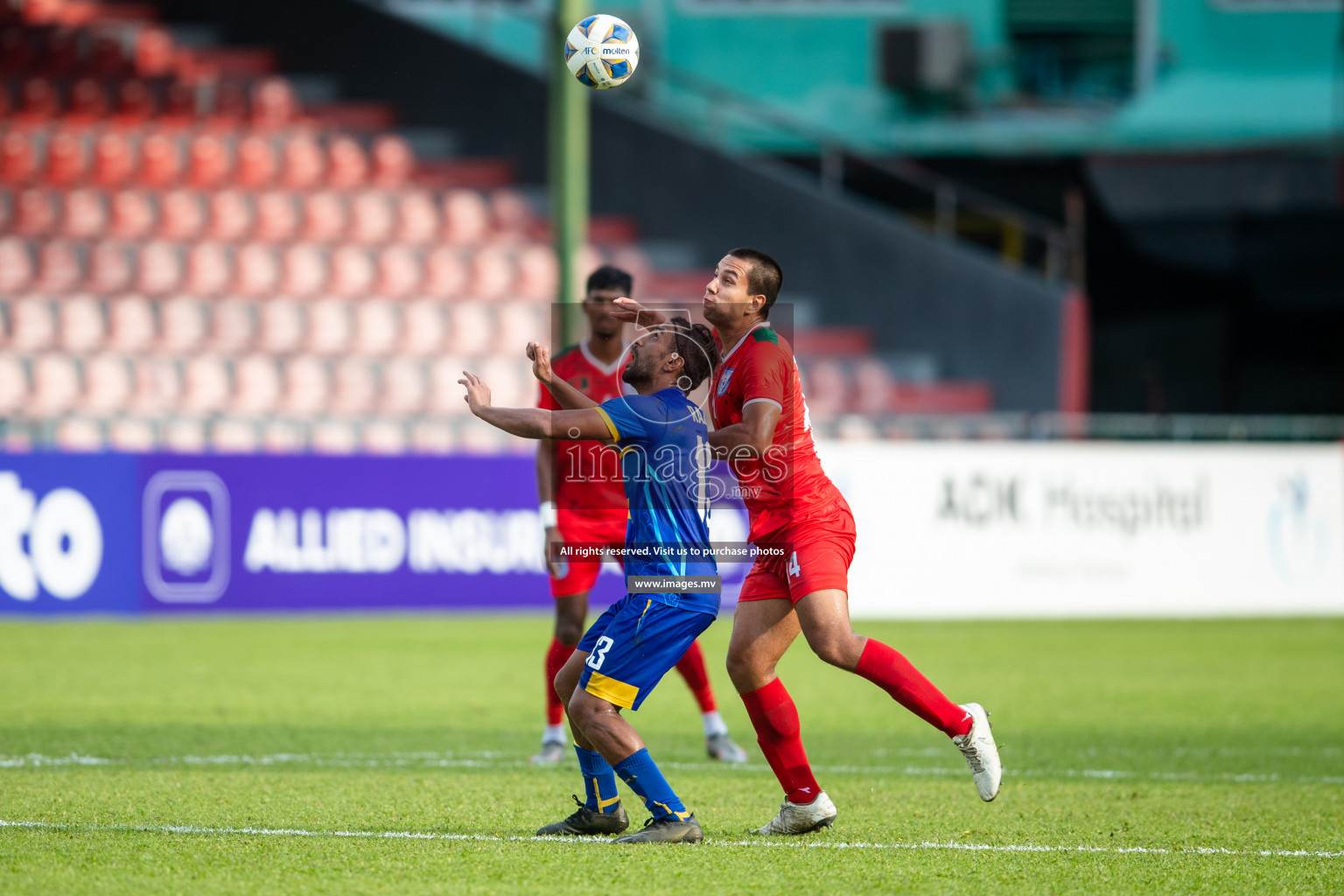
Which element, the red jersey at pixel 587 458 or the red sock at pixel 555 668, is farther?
the red jersey at pixel 587 458

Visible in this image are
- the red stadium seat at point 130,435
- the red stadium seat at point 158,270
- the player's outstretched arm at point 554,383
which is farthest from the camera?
the red stadium seat at point 158,270

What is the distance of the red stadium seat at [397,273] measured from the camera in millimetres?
18797

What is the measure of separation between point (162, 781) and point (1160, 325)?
18682 millimetres

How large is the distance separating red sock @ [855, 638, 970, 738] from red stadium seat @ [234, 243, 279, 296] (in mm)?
13779

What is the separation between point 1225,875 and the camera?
17.3ft

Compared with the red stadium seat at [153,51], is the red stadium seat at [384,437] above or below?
below

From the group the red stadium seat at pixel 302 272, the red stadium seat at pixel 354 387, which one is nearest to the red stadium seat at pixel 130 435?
the red stadium seat at pixel 354 387

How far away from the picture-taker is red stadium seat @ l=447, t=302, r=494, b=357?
1819cm

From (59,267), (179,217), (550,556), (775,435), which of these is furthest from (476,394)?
(179,217)

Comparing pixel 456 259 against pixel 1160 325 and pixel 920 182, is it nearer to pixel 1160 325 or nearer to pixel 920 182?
pixel 920 182

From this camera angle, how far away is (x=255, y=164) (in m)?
19.7

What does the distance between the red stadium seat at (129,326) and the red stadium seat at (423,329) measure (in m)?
2.73

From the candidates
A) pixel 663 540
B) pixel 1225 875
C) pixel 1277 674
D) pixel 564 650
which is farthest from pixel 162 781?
pixel 1277 674

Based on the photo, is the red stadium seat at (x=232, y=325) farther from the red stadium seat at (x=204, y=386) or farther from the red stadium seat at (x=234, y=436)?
the red stadium seat at (x=234, y=436)
